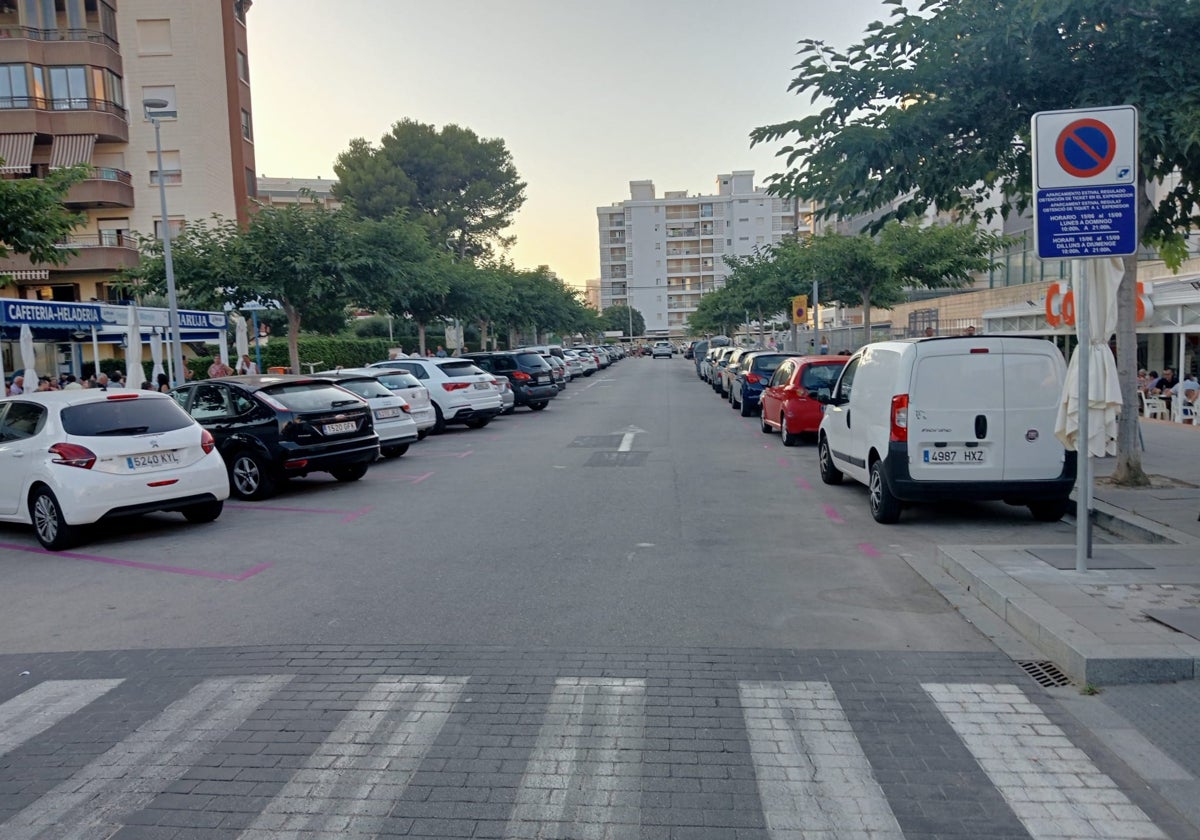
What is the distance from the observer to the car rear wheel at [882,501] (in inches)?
360

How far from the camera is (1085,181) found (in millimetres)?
6555

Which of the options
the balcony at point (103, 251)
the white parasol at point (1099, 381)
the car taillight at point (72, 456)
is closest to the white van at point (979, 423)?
the white parasol at point (1099, 381)

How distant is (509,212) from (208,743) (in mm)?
58217

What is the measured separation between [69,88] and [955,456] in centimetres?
4352

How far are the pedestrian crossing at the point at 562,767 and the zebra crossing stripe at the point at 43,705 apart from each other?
0.05 ft

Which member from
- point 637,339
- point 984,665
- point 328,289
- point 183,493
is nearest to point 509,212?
point 328,289

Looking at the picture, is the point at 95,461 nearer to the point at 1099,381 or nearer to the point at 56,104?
the point at 1099,381

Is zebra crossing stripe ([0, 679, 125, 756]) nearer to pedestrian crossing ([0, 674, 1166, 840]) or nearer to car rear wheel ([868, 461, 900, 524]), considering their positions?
pedestrian crossing ([0, 674, 1166, 840])

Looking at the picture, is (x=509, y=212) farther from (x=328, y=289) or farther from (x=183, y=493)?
(x=183, y=493)

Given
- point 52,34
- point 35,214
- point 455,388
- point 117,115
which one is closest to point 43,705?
point 35,214

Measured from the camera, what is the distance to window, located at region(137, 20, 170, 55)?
42.3 m

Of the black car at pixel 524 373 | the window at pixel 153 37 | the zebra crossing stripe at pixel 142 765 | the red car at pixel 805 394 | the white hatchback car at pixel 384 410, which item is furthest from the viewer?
the window at pixel 153 37

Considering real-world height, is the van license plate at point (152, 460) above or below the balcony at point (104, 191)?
below

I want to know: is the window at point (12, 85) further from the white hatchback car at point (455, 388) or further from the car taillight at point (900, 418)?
the car taillight at point (900, 418)
